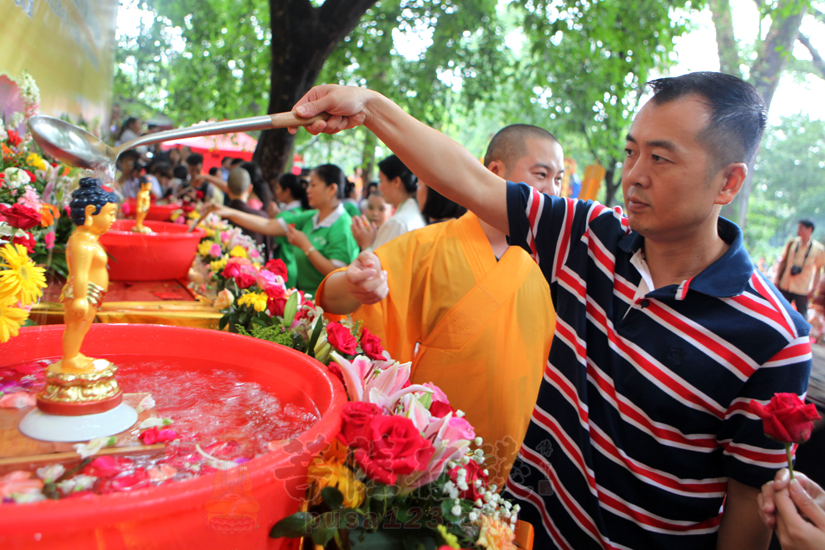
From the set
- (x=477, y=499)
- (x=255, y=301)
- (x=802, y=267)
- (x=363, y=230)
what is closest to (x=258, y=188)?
(x=363, y=230)

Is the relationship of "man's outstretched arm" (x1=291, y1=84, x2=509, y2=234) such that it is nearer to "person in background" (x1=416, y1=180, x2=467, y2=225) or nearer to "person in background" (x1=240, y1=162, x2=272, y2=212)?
"person in background" (x1=416, y1=180, x2=467, y2=225)

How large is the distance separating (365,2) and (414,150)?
4532mm

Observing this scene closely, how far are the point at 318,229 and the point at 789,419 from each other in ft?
11.9

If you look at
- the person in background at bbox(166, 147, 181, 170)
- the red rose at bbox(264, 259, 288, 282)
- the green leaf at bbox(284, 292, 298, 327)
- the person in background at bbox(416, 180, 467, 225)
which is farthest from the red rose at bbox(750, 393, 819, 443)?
the person in background at bbox(166, 147, 181, 170)

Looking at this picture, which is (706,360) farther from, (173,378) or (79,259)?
(79,259)

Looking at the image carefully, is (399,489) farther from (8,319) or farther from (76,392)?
(8,319)

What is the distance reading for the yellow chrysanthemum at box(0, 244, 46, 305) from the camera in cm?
91

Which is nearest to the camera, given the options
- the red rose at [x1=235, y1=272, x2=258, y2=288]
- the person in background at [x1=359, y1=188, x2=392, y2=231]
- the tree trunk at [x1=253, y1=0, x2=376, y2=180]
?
the red rose at [x1=235, y1=272, x2=258, y2=288]

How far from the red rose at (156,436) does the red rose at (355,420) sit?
0.82ft

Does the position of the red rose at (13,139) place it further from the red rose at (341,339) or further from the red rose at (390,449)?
the red rose at (390,449)

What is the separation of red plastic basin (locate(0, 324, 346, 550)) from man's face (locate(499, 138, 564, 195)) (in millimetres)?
1451

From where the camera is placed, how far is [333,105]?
4.25ft

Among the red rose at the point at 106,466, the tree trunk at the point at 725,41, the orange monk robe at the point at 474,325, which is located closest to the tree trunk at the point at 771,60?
the tree trunk at the point at 725,41

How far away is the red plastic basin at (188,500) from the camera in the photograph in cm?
52
